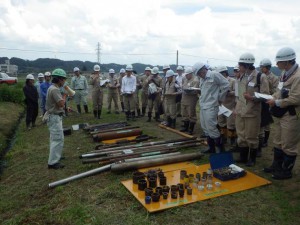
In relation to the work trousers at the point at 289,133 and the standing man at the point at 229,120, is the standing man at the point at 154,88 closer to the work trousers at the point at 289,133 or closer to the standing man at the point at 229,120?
the standing man at the point at 229,120

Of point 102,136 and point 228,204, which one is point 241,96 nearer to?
point 228,204

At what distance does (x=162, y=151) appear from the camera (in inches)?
267

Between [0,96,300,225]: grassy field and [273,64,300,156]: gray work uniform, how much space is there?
2.44 ft

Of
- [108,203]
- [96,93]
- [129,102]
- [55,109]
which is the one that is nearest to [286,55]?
[108,203]

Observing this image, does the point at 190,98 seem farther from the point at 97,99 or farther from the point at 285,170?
the point at 97,99

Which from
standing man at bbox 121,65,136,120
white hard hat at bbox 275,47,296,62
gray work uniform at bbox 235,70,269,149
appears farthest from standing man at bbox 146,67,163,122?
white hard hat at bbox 275,47,296,62

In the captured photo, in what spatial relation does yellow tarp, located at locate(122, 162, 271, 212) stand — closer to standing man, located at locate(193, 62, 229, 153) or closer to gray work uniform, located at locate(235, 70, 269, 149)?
gray work uniform, located at locate(235, 70, 269, 149)

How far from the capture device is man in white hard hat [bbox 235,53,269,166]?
5527mm

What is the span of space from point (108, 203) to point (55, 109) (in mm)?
2531

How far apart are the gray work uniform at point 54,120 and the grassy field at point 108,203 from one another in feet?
1.47

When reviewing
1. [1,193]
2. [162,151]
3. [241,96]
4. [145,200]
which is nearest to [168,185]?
Result: [145,200]

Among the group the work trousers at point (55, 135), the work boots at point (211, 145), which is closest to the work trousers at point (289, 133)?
the work boots at point (211, 145)

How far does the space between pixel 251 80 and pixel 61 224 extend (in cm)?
438

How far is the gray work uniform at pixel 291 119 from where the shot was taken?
4.64 metres
